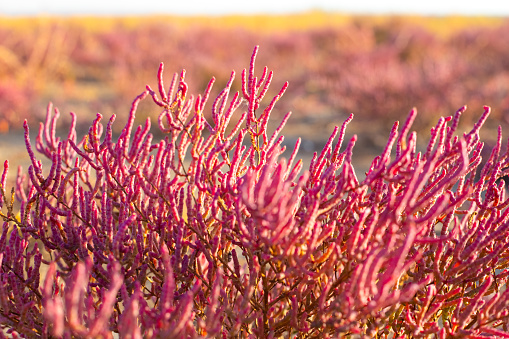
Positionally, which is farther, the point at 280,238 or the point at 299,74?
the point at 299,74

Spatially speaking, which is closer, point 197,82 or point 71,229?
point 71,229

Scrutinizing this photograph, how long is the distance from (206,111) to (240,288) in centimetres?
682

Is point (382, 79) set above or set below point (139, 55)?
below

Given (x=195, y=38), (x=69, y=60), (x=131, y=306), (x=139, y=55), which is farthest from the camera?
(x=195, y=38)

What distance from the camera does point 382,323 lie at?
1312 millimetres

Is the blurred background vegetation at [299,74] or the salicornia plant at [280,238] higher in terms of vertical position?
the blurred background vegetation at [299,74]

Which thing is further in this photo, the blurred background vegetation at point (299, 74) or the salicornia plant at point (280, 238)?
the blurred background vegetation at point (299, 74)

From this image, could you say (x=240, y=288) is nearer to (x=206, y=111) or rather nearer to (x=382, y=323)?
(x=382, y=323)

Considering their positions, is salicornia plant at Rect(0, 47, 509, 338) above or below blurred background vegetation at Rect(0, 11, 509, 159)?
below

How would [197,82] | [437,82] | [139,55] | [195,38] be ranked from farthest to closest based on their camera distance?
[195,38] → [139,55] → [197,82] → [437,82]

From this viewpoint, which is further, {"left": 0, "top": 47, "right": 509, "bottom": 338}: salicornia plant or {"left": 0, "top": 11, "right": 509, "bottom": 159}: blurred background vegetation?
{"left": 0, "top": 11, "right": 509, "bottom": 159}: blurred background vegetation

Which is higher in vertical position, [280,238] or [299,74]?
[299,74]

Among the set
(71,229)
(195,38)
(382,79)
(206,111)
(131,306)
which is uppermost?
(195,38)

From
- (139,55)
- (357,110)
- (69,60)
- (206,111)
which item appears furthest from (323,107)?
(69,60)
